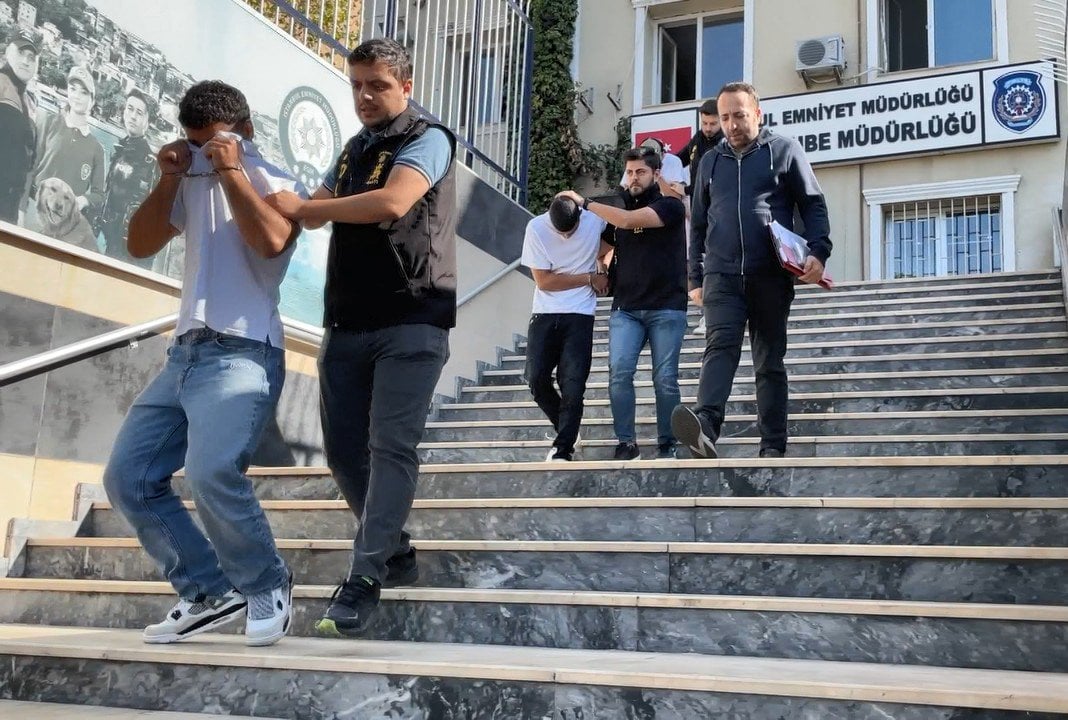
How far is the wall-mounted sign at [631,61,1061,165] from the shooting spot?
11133 mm

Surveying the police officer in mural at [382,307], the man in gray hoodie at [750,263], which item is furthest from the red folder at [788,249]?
the police officer in mural at [382,307]

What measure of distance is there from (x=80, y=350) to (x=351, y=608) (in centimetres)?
241

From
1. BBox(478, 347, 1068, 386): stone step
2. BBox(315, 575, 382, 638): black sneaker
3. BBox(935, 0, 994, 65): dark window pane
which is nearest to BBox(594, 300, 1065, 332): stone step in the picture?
BBox(478, 347, 1068, 386): stone step

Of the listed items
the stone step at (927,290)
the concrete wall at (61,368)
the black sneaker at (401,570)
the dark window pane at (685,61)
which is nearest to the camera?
the black sneaker at (401,570)

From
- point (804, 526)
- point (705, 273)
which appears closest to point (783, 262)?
point (705, 273)

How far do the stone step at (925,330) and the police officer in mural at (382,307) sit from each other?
406 cm

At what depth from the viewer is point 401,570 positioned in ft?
10.5

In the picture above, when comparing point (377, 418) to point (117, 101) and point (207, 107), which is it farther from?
point (117, 101)

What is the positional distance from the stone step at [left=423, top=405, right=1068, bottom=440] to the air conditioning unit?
7.62m

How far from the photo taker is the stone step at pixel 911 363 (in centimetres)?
561

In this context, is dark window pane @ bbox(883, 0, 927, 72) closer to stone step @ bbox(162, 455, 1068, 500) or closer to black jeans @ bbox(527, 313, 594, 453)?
black jeans @ bbox(527, 313, 594, 453)

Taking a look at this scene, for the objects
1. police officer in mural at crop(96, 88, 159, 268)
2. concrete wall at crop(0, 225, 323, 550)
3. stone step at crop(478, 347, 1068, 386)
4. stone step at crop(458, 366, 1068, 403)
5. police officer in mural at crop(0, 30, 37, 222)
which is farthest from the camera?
stone step at crop(478, 347, 1068, 386)

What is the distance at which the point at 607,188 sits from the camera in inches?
519

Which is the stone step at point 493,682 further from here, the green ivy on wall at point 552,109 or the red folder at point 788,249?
the green ivy on wall at point 552,109
